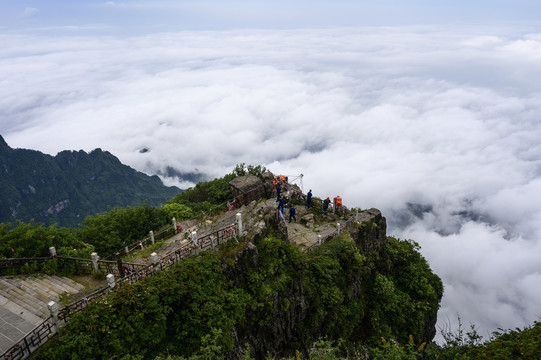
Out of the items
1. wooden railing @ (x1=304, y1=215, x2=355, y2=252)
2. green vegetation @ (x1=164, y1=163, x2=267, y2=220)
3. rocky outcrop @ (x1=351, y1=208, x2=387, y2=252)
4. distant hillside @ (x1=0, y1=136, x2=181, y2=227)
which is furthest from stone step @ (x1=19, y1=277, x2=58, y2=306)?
distant hillside @ (x1=0, y1=136, x2=181, y2=227)

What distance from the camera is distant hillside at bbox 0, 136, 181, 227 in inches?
3469

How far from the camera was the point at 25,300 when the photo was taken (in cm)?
1343

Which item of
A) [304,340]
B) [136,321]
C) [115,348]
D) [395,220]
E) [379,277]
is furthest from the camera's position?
[395,220]

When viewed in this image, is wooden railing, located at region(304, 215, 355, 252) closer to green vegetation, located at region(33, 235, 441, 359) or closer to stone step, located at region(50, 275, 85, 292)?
green vegetation, located at region(33, 235, 441, 359)

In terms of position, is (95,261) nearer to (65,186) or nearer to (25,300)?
(25,300)

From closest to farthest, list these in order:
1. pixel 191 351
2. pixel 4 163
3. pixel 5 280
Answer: pixel 191 351
pixel 5 280
pixel 4 163

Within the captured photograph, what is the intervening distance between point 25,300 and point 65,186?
4112 inches

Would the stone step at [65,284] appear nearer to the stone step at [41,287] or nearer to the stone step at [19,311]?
the stone step at [41,287]

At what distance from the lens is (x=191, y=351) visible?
11.8 metres

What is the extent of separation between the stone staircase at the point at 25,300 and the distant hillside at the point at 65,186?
260 ft

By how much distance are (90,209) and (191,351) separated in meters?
101

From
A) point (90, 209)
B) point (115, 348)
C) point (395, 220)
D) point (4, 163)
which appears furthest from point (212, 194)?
point (395, 220)

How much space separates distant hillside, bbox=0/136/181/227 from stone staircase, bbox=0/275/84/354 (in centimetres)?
7929

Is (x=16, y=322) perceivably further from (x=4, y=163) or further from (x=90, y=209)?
(x=4, y=163)
